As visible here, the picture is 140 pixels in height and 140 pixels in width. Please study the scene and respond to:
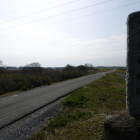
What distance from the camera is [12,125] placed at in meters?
6.24

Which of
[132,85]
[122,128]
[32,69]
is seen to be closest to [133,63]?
[132,85]

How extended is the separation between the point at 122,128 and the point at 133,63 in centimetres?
131

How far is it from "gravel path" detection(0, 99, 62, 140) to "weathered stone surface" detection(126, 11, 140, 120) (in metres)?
3.41

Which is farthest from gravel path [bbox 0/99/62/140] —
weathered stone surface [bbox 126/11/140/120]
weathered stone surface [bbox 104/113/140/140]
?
weathered stone surface [bbox 126/11/140/120]

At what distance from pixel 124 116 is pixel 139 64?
116cm

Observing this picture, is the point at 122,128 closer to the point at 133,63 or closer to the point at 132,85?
the point at 132,85

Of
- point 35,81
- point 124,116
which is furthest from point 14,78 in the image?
point 124,116

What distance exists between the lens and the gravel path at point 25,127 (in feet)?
17.2

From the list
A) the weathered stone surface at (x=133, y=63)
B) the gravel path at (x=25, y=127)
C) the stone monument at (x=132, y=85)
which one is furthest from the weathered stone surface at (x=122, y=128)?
the gravel path at (x=25, y=127)

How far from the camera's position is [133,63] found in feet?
11.1

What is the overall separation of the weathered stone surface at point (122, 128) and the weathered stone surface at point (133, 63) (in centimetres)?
25

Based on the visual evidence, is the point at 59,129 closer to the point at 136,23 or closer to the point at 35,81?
the point at 136,23

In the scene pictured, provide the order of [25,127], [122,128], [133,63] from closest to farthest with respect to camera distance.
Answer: [122,128] → [133,63] → [25,127]

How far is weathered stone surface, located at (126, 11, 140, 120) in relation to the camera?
3.33 meters
